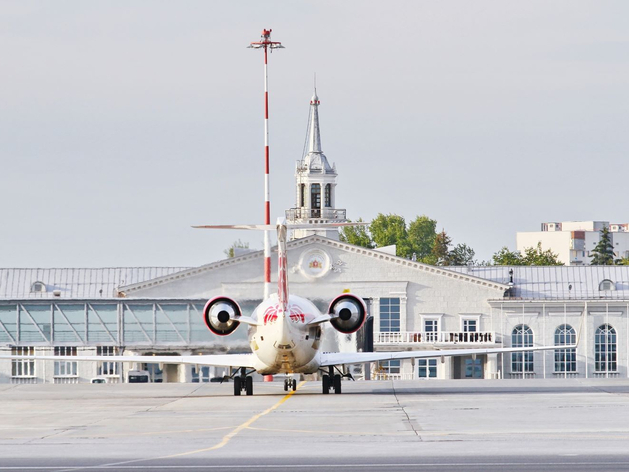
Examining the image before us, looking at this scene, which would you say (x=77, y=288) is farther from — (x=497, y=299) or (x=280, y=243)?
(x=280, y=243)

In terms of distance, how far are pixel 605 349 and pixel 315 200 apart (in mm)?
30190

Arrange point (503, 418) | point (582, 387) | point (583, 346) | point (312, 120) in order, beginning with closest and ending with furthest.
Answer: point (503, 418)
point (582, 387)
point (583, 346)
point (312, 120)

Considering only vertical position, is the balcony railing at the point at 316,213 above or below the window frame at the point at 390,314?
above

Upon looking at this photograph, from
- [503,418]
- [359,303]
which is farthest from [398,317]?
[503,418]

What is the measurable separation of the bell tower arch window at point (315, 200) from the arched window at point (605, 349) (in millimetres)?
28436

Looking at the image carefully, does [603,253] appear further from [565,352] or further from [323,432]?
[323,432]

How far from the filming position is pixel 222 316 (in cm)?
4456

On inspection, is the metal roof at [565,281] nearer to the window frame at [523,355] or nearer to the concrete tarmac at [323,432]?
the window frame at [523,355]

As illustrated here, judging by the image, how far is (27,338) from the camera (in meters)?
87.2

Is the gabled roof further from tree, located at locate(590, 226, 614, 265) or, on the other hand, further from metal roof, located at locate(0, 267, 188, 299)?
tree, located at locate(590, 226, 614, 265)

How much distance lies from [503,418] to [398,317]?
72326 mm

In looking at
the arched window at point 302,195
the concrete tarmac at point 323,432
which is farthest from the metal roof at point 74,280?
the concrete tarmac at point 323,432

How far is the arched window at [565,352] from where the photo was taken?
3954 inches

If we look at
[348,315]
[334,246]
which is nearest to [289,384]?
[348,315]
